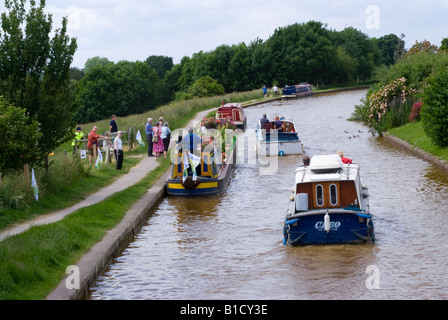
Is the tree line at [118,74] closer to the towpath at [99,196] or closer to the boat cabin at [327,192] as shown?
the towpath at [99,196]

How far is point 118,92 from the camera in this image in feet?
390

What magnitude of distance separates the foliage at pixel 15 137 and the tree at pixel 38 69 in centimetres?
104

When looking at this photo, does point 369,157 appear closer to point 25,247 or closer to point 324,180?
point 324,180

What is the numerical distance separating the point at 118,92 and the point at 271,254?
108 m

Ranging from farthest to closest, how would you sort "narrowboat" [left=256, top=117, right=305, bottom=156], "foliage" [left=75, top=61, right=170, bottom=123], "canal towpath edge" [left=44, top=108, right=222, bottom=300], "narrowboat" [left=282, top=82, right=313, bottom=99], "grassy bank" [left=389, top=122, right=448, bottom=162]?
"foliage" [left=75, top=61, right=170, bottom=123], "narrowboat" [left=282, top=82, right=313, bottom=99], "narrowboat" [left=256, top=117, right=305, bottom=156], "grassy bank" [left=389, top=122, right=448, bottom=162], "canal towpath edge" [left=44, top=108, right=222, bottom=300]

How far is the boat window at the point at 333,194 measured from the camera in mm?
14570

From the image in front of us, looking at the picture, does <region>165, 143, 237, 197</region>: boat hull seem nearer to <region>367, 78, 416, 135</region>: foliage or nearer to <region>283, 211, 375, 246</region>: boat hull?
<region>283, 211, 375, 246</region>: boat hull

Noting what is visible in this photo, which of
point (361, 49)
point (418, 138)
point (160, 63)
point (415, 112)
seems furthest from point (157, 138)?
point (160, 63)

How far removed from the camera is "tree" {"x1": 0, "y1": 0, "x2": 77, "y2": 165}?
57.3 feet

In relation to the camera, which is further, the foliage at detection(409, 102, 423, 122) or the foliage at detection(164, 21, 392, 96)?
the foliage at detection(164, 21, 392, 96)

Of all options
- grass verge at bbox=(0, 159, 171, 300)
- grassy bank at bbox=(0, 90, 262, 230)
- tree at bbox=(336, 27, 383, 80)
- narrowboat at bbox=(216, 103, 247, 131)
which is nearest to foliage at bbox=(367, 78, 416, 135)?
narrowboat at bbox=(216, 103, 247, 131)

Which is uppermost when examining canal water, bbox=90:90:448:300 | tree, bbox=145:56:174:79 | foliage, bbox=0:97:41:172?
tree, bbox=145:56:174:79

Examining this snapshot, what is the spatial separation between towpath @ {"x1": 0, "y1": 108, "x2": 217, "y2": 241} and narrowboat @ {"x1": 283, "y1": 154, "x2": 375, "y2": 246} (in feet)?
18.1

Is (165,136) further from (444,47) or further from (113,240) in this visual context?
(444,47)
